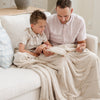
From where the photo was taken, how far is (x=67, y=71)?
79.7 inches

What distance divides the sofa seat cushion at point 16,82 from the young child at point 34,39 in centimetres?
21

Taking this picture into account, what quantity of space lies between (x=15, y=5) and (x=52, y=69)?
1.54 meters

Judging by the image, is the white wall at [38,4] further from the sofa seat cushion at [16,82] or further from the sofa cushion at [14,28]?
the sofa seat cushion at [16,82]

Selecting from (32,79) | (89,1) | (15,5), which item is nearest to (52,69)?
(32,79)

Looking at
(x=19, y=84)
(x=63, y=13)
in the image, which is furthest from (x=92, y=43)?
(x=19, y=84)

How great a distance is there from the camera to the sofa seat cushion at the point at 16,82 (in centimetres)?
169

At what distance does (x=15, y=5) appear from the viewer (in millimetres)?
3156

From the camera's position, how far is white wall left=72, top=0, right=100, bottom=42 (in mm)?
3996

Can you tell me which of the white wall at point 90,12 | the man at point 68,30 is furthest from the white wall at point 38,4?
the man at point 68,30

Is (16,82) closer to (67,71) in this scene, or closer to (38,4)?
(67,71)

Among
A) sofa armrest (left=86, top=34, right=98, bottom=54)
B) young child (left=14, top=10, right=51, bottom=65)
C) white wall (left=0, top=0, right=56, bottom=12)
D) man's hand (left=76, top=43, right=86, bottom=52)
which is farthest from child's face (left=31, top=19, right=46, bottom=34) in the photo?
white wall (left=0, top=0, right=56, bottom=12)

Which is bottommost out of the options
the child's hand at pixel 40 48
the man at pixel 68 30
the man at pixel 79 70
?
the man at pixel 79 70

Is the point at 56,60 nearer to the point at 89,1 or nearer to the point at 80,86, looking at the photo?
the point at 80,86

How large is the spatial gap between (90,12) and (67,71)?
240cm
